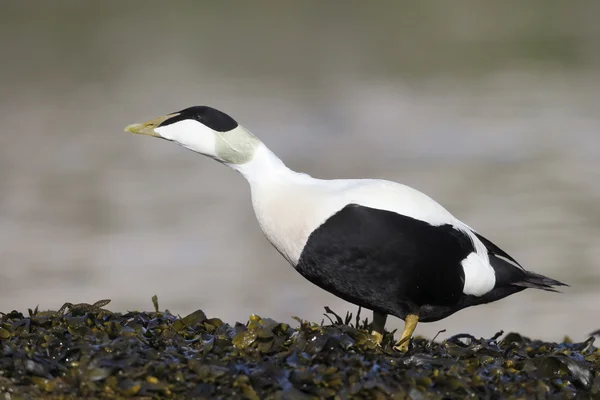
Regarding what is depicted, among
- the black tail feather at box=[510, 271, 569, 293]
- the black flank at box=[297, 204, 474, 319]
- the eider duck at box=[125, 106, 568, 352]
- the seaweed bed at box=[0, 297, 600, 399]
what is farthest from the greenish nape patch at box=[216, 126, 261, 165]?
the black tail feather at box=[510, 271, 569, 293]

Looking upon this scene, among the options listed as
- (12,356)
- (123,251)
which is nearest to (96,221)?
(123,251)

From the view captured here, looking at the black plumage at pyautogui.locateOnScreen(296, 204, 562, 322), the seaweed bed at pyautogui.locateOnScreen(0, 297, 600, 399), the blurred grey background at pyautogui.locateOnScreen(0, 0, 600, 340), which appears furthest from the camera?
the blurred grey background at pyautogui.locateOnScreen(0, 0, 600, 340)

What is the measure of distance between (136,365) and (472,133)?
1007 cm

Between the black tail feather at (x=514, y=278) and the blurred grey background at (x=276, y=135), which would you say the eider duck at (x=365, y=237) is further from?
the blurred grey background at (x=276, y=135)

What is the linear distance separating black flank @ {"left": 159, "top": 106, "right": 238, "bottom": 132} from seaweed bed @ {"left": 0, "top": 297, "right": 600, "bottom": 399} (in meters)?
1.07

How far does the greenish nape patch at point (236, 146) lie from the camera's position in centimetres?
593

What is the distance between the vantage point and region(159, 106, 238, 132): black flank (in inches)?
233

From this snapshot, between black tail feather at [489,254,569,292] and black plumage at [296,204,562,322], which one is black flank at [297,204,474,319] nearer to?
black plumage at [296,204,562,322]

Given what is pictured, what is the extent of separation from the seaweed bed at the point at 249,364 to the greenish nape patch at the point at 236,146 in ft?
3.08

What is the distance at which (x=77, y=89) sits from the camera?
1611 centimetres

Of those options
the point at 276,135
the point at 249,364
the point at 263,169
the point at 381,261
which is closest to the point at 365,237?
the point at 381,261

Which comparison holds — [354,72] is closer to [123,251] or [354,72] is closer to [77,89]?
[77,89]

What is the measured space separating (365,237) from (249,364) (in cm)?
109

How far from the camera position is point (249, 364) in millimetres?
4828
